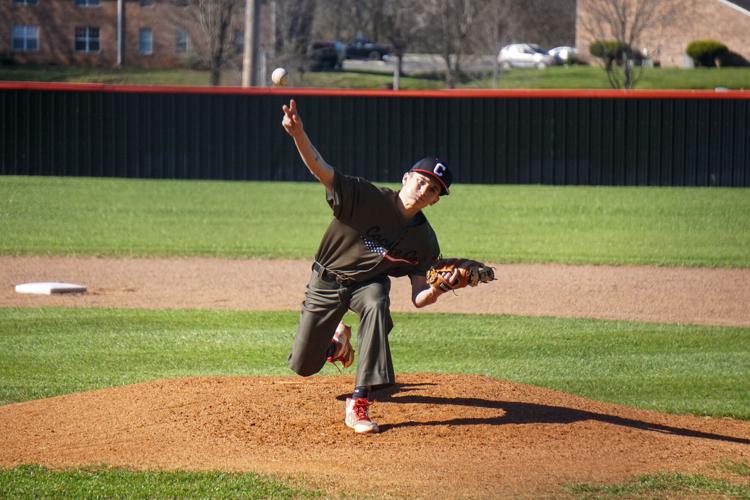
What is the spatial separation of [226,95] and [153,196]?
8.01ft

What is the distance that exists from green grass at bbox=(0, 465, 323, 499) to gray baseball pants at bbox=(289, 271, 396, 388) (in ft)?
2.96

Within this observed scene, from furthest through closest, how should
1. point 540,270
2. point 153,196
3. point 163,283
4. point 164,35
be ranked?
point 164,35 < point 153,196 < point 540,270 < point 163,283

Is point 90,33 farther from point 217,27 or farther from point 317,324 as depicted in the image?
point 317,324

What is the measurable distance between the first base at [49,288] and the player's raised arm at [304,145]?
23.5 ft

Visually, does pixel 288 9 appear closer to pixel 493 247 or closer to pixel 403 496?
pixel 493 247

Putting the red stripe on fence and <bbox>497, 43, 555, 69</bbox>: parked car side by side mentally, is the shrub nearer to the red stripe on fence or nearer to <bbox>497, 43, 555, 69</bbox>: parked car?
<bbox>497, 43, 555, 69</bbox>: parked car

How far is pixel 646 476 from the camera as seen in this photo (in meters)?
5.03

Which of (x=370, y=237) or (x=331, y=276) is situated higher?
(x=370, y=237)

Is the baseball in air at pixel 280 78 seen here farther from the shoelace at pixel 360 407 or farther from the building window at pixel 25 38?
the building window at pixel 25 38

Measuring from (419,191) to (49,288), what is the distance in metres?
7.37

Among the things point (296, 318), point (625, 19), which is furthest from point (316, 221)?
point (625, 19)

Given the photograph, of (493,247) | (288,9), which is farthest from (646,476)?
(288,9)

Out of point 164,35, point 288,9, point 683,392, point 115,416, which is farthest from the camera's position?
point 164,35

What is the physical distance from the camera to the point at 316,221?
18.9 m
